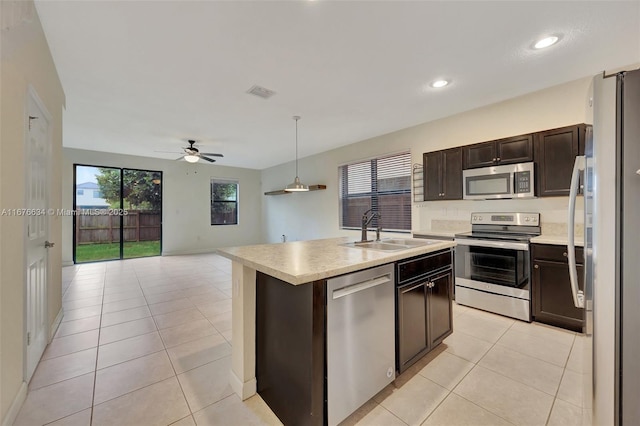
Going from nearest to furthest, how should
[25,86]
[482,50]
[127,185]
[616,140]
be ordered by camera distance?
[616,140]
[25,86]
[482,50]
[127,185]

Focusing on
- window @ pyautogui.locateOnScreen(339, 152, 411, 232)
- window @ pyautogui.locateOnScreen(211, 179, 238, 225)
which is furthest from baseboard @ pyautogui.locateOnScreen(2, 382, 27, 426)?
window @ pyautogui.locateOnScreen(211, 179, 238, 225)

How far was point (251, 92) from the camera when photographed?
310cm

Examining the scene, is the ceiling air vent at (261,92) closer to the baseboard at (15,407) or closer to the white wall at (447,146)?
the white wall at (447,146)

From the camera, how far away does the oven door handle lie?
2.79 m

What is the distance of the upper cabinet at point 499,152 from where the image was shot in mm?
3002

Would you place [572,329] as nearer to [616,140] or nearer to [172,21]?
[616,140]

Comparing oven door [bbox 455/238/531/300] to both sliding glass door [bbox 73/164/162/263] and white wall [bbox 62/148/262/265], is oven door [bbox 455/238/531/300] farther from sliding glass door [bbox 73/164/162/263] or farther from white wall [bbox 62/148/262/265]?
sliding glass door [bbox 73/164/162/263]

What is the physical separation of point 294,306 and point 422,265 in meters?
1.09

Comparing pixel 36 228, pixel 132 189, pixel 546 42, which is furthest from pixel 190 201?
pixel 546 42

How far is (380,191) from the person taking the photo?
16.5 feet

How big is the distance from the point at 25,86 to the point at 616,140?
3.26 metres

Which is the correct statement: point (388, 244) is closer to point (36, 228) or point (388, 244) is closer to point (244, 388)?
point (244, 388)

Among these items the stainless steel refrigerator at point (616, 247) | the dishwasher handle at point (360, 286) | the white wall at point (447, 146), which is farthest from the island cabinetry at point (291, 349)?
the white wall at point (447, 146)

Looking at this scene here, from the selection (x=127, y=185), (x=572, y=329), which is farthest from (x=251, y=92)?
(x=127, y=185)
